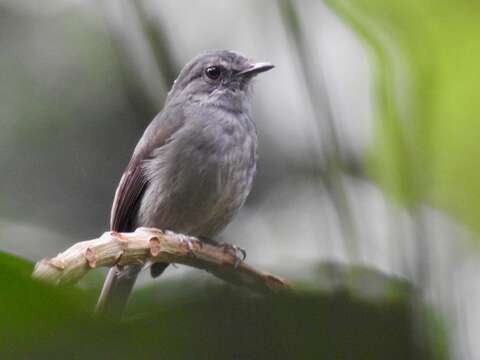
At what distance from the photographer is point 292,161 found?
97.0 inches

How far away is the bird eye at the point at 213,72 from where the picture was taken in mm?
4014

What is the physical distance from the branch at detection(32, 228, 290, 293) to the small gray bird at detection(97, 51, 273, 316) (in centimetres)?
94

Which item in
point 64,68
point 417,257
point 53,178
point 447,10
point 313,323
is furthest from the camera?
point 64,68

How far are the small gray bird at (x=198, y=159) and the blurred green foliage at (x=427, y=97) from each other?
7.52 feet

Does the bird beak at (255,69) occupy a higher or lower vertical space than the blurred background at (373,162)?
higher

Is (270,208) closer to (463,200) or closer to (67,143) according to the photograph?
(67,143)

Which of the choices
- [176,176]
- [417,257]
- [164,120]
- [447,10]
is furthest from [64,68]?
[417,257]

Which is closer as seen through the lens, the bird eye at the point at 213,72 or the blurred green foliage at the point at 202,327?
the blurred green foliage at the point at 202,327

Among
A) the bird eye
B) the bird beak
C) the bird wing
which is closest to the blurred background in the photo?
the bird beak

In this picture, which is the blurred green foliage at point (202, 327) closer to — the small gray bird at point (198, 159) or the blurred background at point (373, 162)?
the blurred background at point (373, 162)

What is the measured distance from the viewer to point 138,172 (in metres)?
3.87

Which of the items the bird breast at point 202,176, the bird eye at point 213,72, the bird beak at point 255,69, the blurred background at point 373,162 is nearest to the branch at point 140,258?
the blurred background at point 373,162

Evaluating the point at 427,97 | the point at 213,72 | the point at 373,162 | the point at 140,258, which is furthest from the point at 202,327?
the point at 213,72

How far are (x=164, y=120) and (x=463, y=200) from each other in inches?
125
